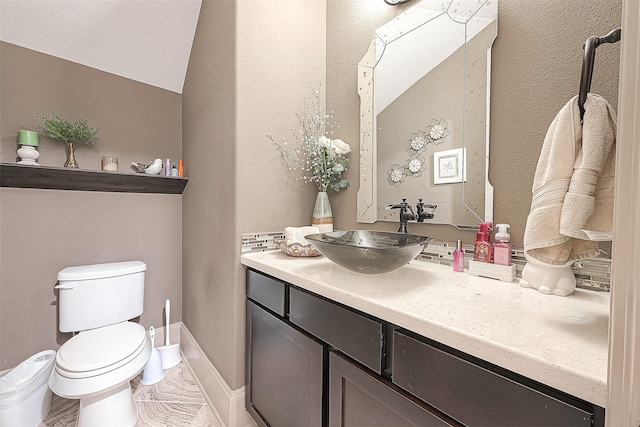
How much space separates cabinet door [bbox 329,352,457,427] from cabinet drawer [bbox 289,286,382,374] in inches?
1.8

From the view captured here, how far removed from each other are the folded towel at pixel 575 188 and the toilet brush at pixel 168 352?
2210mm

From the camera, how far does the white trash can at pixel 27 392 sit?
1.29 meters

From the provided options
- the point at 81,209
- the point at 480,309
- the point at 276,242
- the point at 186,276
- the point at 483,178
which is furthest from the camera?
the point at 186,276

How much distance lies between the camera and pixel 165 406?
158 centimetres

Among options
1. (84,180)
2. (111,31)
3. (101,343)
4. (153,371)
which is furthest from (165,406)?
(111,31)

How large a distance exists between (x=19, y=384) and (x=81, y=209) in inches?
39.5

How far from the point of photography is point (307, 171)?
159 centimetres

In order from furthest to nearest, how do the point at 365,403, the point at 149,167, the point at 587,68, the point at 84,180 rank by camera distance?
the point at 149,167 < the point at 84,180 < the point at 365,403 < the point at 587,68

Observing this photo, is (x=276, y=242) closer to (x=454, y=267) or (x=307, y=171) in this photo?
(x=307, y=171)

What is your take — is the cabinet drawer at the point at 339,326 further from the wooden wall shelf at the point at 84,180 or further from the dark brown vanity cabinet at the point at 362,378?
the wooden wall shelf at the point at 84,180

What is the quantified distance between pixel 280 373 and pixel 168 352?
1.33 meters

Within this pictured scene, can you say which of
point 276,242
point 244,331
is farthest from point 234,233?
point 244,331

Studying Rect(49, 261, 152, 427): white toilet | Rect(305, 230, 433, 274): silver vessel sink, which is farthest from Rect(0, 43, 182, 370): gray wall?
Rect(305, 230, 433, 274): silver vessel sink

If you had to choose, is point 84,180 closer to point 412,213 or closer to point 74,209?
point 74,209
